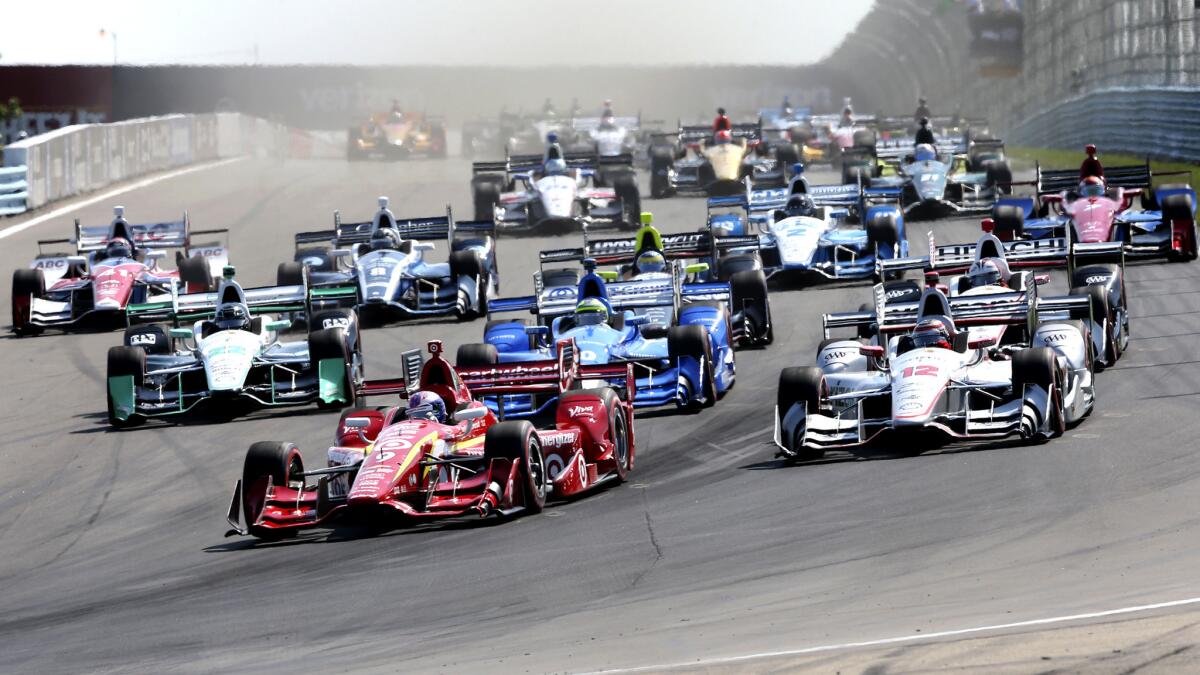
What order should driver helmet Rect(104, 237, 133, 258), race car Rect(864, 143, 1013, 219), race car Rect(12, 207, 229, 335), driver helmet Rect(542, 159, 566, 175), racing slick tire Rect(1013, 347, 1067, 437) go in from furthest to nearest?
driver helmet Rect(542, 159, 566, 175) → race car Rect(864, 143, 1013, 219) → driver helmet Rect(104, 237, 133, 258) → race car Rect(12, 207, 229, 335) → racing slick tire Rect(1013, 347, 1067, 437)

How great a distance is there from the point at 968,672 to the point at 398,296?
18.7m

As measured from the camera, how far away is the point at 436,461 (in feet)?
49.2

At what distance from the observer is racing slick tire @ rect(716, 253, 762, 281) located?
26.5m

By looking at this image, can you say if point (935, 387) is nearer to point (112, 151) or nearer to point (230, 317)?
point (230, 317)

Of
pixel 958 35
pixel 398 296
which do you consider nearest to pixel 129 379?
pixel 398 296

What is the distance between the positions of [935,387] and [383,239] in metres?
12.6

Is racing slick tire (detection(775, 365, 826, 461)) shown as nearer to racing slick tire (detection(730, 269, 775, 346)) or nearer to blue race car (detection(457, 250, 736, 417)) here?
blue race car (detection(457, 250, 736, 417))

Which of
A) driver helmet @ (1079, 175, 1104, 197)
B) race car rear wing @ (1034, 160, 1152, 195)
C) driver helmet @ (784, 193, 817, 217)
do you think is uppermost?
race car rear wing @ (1034, 160, 1152, 195)

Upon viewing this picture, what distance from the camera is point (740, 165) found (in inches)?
1774

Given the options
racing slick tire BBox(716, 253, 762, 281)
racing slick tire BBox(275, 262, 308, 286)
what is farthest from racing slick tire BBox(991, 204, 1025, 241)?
racing slick tire BBox(275, 262, 308, 286)

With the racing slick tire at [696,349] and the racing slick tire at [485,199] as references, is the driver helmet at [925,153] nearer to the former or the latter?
the racing slick tire at [485,199]

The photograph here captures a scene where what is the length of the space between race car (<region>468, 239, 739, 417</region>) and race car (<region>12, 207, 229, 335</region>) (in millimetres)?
7912

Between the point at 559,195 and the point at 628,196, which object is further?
the point at 628,196

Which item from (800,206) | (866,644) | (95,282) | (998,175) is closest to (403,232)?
(95,282)
